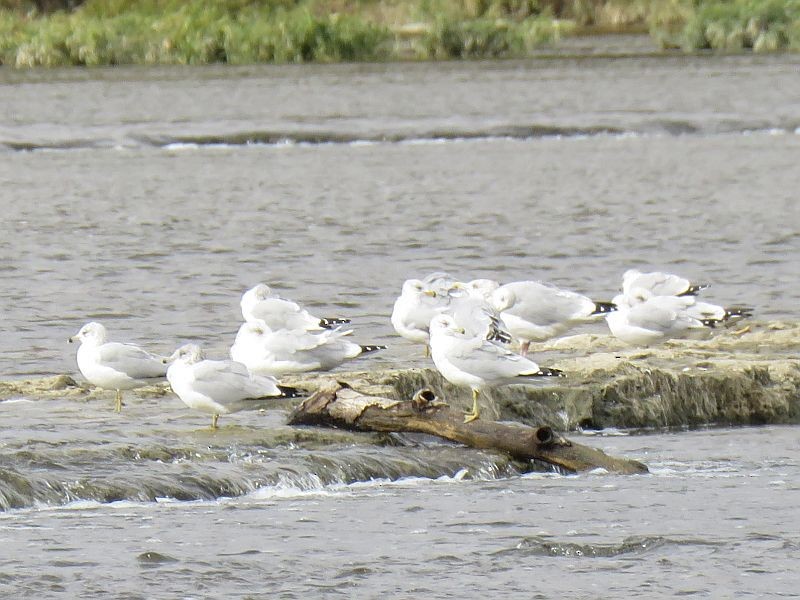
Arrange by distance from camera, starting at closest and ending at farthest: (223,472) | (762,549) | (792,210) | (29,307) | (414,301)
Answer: (762,549) → (223,472) → (414,301) → (29,307) → (792,210)

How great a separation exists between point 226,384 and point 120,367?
2.87ft

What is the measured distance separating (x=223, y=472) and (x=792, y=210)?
15.5 m

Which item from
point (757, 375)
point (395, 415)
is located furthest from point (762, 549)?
point (757, 375)

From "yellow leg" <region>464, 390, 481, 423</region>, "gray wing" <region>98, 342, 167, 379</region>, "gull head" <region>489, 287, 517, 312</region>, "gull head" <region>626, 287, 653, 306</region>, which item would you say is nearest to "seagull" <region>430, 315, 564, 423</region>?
"yellow leg" <region>464, 390, 481, 423</region>

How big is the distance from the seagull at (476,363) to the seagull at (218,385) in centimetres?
86

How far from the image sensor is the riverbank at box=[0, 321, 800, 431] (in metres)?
11.1

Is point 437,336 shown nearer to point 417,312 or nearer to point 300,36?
point 417,312

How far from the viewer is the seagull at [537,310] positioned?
12547mm

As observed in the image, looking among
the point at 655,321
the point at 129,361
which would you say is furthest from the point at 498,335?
the point at 129,361

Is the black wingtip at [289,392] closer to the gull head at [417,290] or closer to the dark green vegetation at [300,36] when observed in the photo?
the gull head at [417,290]

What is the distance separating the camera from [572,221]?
75.2 feet

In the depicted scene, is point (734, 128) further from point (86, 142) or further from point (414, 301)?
point (414, 301)

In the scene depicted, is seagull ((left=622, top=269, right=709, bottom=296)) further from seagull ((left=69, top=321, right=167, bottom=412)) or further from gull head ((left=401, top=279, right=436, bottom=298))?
seagull ((left=69, top=321, right=167, bottom=412))

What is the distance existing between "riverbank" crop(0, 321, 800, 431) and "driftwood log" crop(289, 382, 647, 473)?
1.98ft
